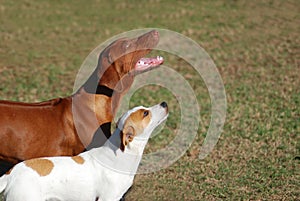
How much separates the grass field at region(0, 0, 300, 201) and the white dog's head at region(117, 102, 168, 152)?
145 centimetres

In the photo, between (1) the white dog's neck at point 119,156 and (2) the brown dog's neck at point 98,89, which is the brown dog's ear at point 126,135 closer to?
(1) the white dog's neck at point 119,156

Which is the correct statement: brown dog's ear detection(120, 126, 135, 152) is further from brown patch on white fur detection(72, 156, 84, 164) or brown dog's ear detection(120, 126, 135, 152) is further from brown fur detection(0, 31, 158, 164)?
brown fur detection(0, 31, 158, 164)

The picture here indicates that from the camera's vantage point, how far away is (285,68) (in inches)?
528

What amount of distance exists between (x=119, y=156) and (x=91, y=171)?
1.06 feet

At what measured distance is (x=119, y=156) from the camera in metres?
7.04

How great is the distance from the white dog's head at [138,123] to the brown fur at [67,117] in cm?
81

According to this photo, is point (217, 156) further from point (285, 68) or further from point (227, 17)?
point (227, 17)

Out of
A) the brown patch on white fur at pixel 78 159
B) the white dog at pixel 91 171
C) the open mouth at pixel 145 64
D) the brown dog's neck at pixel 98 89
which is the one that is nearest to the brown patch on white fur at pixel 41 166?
the white dog at pixel 91 171

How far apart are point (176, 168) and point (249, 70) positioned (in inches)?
186

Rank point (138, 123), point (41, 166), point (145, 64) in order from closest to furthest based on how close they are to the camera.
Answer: point (41, 166) → point (138, 123) → point (145, 64)

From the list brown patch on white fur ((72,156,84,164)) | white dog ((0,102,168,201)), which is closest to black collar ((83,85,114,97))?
white dog ((0,102,168,201))

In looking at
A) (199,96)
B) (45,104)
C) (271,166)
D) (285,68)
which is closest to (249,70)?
(285,68)

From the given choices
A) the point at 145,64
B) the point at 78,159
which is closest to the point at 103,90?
the point at 145,64

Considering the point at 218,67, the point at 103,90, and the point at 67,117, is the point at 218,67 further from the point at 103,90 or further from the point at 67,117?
the point at 67,117
